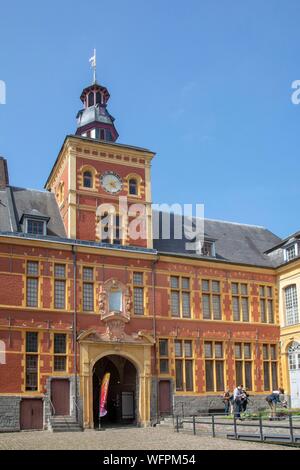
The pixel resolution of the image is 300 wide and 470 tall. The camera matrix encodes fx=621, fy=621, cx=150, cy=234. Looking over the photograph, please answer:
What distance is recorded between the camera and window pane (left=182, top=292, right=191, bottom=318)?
3318cm

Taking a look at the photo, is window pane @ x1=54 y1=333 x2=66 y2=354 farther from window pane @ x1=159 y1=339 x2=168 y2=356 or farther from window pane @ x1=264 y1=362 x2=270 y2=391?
window pane @ x1=264 y1=362 x2=270 y2=391

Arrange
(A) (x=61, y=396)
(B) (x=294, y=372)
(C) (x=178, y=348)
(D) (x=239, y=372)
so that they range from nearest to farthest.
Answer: (A) (x=61, y=396) < (C) (x=178, y=348) < (D) (x=239, y=372) < (B) (x=294, y=372)

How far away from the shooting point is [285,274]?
3550 centimetres

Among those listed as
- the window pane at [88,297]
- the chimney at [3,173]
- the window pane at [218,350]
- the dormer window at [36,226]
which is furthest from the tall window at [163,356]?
the chimney at [3,173]

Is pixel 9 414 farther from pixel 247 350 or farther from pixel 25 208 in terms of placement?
pixel 247 350

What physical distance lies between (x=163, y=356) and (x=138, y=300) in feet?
10.3

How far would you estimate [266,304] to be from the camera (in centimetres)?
3569

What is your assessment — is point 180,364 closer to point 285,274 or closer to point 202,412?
point 202,412

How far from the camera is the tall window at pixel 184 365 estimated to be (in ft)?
105

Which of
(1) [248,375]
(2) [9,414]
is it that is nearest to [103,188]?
(2) [9,414]

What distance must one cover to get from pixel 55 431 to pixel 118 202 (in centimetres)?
1201

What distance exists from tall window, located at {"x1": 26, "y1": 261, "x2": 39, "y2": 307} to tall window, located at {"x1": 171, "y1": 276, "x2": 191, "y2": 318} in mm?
7428

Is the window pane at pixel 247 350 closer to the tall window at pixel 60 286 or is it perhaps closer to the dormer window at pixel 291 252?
the dormer window at pixel 291 252
